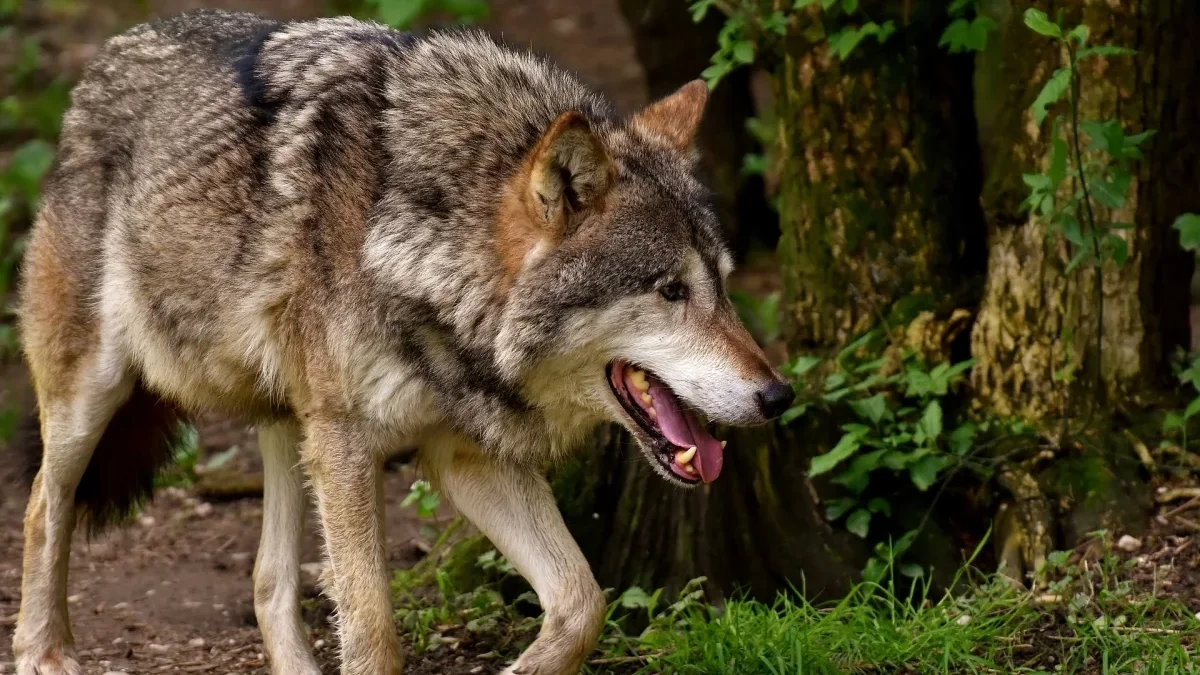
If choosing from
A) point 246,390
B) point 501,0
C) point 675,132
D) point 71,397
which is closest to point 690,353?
point 675,132

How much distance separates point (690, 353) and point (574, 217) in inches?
17.7

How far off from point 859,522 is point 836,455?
32cm

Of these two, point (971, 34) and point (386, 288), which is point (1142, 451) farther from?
point (386, 288)

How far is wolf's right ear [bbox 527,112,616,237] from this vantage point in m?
3.39

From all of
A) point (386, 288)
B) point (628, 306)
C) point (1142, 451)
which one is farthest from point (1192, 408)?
point (386, 288)

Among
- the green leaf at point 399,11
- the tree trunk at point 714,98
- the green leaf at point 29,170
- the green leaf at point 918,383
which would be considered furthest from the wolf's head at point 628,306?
Result: the green leaf at point 29,170

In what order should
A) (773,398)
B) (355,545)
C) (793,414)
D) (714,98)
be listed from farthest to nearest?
(714,98), (793,414), (355,545), (773,398)

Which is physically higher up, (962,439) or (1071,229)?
(1071,229)

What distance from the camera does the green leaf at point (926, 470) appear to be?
4.52m

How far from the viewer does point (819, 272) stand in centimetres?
518

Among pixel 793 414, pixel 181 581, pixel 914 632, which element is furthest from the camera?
pixel 181 581

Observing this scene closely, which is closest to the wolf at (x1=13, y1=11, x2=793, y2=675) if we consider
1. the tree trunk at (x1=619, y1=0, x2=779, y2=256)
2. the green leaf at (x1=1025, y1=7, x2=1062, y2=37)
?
the green leaf at (x1=1025, y1=7, x2=1062, y2=37)

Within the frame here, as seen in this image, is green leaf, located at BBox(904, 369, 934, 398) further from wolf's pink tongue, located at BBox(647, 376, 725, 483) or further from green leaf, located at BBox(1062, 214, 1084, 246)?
wolf's pink tongue, located at BBox(647, 376, 725, 483)

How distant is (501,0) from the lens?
12.4 metres
